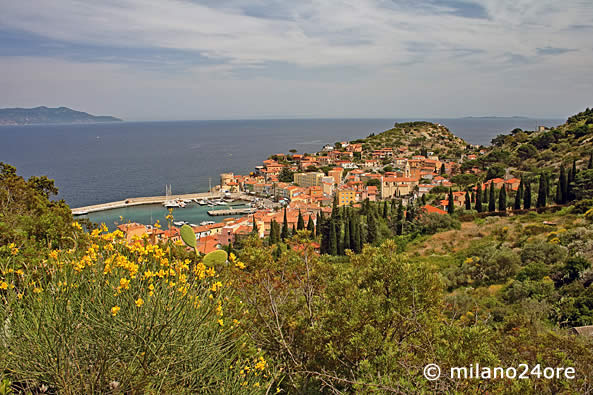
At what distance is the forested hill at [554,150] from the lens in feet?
114

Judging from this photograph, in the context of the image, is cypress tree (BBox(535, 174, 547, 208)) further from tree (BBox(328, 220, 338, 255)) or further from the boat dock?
the boat dock

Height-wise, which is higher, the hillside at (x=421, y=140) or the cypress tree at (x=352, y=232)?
the hillside at (x=421, y=140)

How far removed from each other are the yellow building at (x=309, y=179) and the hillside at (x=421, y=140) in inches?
905

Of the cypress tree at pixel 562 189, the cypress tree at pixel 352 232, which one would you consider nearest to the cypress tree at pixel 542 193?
the cypress tree at pixel 562 189

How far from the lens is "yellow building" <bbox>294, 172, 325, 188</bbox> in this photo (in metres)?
56.9

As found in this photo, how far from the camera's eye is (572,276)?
449 inches

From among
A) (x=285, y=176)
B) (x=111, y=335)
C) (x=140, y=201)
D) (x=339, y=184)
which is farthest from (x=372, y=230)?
(x=285, y=176)

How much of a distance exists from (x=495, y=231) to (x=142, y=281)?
20.5 metres

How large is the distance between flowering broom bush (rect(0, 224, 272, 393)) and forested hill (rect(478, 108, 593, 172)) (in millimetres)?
37126

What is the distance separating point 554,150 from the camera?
4009 centimetres

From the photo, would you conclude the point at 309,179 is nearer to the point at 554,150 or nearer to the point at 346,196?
the point at 346,196

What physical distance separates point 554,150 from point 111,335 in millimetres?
47664

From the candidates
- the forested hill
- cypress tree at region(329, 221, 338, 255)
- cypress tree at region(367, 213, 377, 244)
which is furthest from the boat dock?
the forested hill

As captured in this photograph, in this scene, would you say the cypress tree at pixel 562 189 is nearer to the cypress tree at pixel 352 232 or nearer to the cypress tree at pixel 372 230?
the cypress tree at pixel 372 230
